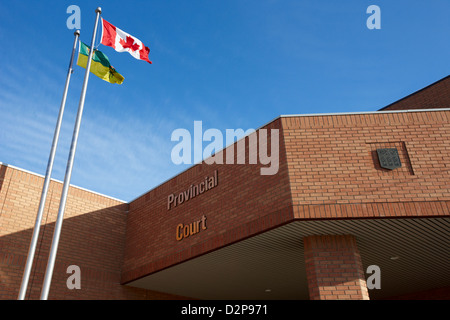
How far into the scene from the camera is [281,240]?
1021 cm

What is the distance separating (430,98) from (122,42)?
10.8m

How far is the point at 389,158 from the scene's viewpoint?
9.77m

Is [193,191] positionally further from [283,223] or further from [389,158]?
[389,158]

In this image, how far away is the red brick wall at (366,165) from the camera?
909 cm

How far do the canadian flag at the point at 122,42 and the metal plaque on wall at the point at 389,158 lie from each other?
24.4 feet

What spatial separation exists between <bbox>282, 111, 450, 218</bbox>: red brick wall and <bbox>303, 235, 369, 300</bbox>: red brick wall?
39.0 inches

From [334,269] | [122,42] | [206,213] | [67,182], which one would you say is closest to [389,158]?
[334,269]

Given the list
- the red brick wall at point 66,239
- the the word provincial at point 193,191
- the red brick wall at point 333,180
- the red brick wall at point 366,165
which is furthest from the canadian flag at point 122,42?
the red brick wall at point 366,165

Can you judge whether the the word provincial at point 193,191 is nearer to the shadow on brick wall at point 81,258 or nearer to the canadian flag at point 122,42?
the shadow on brick wall at point 81,258

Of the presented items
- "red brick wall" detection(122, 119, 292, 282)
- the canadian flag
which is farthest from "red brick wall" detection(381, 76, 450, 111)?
the canadian flag

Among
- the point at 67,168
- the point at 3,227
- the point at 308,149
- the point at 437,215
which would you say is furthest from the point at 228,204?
the point at 3,227
